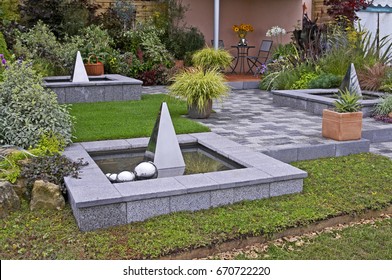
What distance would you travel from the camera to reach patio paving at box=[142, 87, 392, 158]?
21.7 ft

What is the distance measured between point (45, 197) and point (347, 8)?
10832 millimetres

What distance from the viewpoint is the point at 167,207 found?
4.57 meters

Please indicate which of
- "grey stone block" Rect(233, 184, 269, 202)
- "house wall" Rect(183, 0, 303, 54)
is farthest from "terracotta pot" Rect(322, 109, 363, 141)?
"house wall" Rect(183, 0, 303, 54)

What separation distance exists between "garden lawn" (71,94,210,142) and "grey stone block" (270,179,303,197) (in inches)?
86.9

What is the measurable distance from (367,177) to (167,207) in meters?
2.27

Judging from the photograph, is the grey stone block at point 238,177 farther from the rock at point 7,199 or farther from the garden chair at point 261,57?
the garden chair at point 261,57

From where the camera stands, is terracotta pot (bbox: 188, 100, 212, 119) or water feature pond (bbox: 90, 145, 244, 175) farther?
terracotta pot (bbox: 188, 100, 212, 119)

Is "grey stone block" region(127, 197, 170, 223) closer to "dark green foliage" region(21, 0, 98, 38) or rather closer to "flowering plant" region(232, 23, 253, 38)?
"dark green foliage" region(21, 0, 98, 38)

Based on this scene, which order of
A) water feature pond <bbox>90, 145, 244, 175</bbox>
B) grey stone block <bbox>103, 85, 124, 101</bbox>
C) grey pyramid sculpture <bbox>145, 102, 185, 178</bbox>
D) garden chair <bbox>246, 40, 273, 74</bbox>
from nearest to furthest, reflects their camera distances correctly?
grey pyramid sculpture <bbox>145, 102, 185, 178</bbox>, water feature pond <bbox>90, 145, 244, 175</bbox>, grey stone block <bbox>103, 85, 124, 101</bbox>, garden chair <bbox>246, 40, 273, 74</bbox>

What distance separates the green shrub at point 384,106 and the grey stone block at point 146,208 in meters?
4.93

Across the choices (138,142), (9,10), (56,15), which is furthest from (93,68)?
(138,142)

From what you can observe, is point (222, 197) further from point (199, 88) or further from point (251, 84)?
point (251, 84)

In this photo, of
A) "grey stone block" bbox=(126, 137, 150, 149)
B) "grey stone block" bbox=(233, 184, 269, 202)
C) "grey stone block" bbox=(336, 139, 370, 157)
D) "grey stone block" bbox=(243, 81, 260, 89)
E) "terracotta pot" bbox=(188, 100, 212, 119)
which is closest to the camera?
"grey stone block" bbox=(233, 184, 269, 202)

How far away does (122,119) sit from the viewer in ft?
25.8
